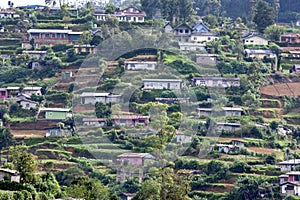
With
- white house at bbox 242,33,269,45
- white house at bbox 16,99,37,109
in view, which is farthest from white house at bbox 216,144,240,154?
white house at bbox 242,33,269,45

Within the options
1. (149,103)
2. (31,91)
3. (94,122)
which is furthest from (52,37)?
(149,103)

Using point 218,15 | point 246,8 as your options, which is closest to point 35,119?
point 218,15

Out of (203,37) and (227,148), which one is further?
(203,37)

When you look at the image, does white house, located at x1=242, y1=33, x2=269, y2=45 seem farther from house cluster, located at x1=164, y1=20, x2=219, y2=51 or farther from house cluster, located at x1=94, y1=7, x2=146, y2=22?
house cluster, located at x1=94, y1=7, x2=146, y2=22

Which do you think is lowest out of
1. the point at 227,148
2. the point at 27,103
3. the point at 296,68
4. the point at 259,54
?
the point at 227,148

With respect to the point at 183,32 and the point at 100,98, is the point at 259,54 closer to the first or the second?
the point at 183,32

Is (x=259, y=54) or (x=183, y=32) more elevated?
(x=183, y=32)

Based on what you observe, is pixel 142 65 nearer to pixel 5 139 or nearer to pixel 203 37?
pixel 203 37

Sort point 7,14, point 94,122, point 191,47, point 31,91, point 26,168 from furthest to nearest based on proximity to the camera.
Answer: point 7,14
point 191,47
point 31,91
point 94,122
point 26,168

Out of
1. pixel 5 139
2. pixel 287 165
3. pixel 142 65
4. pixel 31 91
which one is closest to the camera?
pixel 287 165
